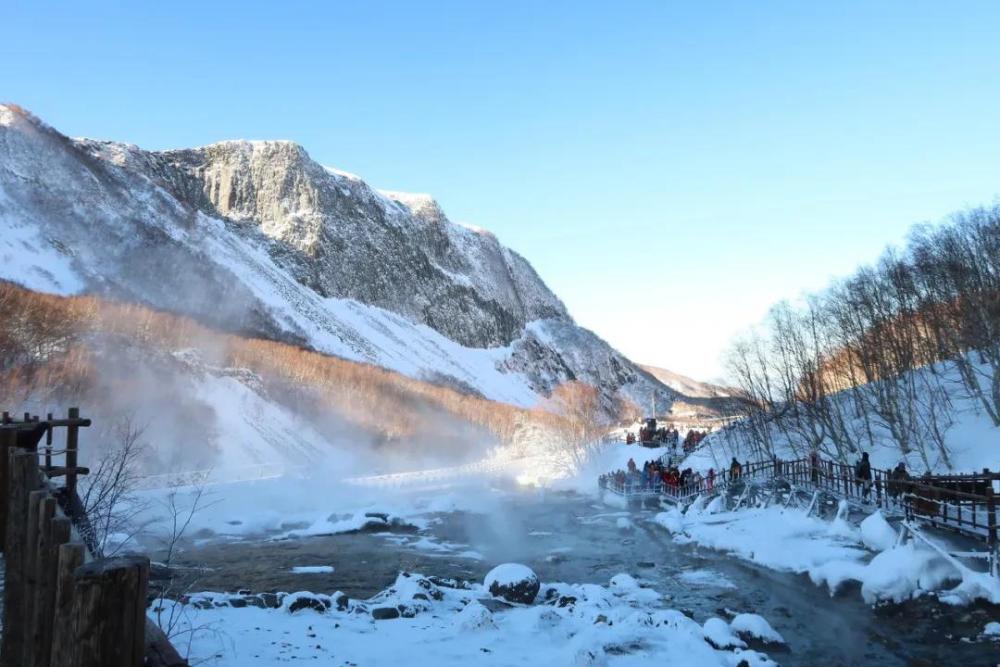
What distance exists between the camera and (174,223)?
87125 mm

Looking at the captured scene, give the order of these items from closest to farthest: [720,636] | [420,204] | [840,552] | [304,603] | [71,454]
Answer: [71,454] < [720,636] < [304,603] < [840,552] < [420,204]

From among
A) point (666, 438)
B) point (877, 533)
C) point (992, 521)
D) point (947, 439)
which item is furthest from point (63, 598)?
point (666, 438)

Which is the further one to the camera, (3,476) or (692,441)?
(692,441)

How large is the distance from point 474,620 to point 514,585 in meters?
3.00

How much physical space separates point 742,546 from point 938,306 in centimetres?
1682

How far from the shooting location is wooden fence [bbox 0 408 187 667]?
2.65 meters

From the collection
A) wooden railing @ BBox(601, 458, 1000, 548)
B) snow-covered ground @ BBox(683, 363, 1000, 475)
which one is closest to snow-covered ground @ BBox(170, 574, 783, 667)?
wooden railing @ BBox(601, 458, 1000, 548)

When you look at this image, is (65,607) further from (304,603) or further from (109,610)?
(304,603)

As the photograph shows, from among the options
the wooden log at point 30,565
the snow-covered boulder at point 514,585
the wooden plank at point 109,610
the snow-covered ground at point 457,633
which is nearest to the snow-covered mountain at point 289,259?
the snow-covered boulder at point 514,585

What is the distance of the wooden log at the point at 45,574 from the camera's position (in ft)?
10.2

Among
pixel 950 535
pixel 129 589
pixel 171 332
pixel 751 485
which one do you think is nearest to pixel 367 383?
pixel 171 332

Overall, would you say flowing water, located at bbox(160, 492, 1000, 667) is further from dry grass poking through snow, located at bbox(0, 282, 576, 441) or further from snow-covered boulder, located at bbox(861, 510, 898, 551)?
dry grass poking through snow, located at bbox(0, 282, 576, 441)

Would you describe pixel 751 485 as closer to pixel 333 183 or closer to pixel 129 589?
pixel 129 589

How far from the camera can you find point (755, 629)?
12.4 metres
